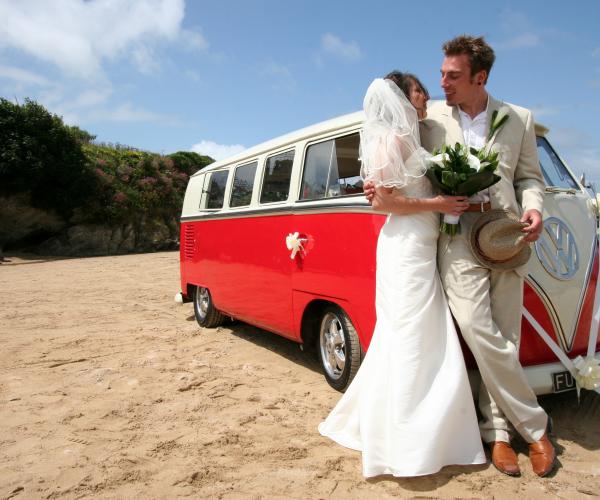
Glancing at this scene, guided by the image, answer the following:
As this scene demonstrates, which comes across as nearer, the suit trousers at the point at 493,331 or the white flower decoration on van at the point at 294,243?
the suit trousers at the point at 493,331

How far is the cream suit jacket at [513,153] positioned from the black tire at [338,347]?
152cm

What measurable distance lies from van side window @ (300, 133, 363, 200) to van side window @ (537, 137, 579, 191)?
140cm

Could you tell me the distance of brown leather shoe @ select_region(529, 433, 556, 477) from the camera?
284 centimetres

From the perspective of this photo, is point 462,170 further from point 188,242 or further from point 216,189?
point 188,242

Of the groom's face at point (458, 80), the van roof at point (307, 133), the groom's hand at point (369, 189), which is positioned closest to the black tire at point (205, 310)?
the van roof at point (307, 133)

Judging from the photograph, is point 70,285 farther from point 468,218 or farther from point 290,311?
point 468,218

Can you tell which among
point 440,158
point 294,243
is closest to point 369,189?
point 440,158

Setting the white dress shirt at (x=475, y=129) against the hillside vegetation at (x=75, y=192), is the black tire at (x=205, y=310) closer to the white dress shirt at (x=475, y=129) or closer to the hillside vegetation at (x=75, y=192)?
the white dress shirt at (x=475, y=129)

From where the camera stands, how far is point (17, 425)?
3.82m

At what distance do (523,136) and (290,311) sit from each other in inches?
98.0

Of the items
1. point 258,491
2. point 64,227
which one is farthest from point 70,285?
point 64,227

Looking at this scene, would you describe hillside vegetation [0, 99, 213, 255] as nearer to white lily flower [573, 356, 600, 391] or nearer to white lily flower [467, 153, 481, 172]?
white lily flower [467, 153, 481, 172]

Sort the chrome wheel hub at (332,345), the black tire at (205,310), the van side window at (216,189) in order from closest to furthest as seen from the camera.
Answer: the chrome wheel hub at (332,345) < the van side window at (216,189) < the black tire at (205,310)

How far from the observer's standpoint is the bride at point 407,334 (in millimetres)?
2863
